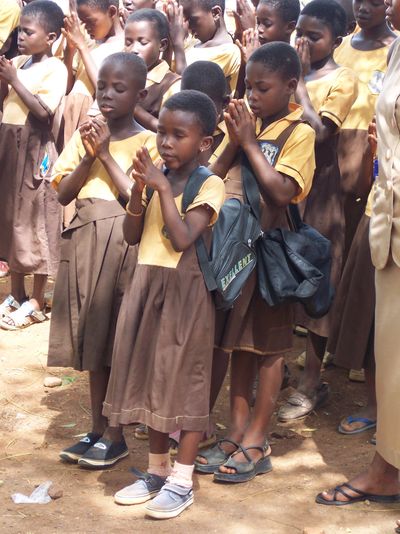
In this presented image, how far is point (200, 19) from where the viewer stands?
614 cm

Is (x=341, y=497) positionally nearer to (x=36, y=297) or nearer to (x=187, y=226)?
(x=187, y=226)

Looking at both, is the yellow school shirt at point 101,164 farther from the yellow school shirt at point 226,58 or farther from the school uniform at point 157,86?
the yellow school shirt at point 226,58

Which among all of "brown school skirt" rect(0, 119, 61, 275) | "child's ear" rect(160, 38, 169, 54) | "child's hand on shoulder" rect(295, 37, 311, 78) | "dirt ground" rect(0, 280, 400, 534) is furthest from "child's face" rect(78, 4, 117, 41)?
"dirt ground" rect(0, 280, 400, 534)

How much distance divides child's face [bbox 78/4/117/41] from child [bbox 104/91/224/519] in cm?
263

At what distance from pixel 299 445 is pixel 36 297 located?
2602 mm

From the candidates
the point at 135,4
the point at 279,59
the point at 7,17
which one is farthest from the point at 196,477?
the point at 7,17

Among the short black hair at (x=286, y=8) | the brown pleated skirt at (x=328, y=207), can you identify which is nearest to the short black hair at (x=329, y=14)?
the short black hair at (x=286, y=8)

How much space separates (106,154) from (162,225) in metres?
0.51

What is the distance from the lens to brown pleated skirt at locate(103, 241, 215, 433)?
3.96 m

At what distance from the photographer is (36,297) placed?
6.79 m

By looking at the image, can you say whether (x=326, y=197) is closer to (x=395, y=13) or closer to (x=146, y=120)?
(x=146, y=120)

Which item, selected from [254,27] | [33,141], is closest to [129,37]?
[254,27]

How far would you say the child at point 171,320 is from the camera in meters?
3.96

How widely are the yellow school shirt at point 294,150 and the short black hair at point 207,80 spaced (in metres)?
0.41
